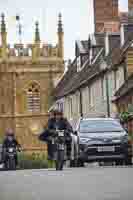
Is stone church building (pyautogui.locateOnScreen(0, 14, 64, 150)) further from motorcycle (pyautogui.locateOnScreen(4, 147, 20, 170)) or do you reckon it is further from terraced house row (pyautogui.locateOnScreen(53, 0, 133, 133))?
motorcycle (pyautogui.locateOnScreen(4, 147, 20, 170))

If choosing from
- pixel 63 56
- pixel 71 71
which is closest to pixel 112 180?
pixel 71 71

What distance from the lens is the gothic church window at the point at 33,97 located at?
83.7 metres

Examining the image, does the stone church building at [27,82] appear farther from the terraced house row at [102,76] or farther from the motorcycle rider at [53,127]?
the motorcycle rider at [53,127]

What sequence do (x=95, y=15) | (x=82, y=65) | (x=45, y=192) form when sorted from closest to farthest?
1. (x=45, y=192)
2. (x=95, y=15)
3. (x=82, y=65)

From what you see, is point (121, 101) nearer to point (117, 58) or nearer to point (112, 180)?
point (117, 58)

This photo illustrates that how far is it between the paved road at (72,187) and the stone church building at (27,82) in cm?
6524

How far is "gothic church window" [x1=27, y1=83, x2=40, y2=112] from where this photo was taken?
8369cm

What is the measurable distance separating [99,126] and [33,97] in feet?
194

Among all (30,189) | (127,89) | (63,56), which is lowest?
(30,189)

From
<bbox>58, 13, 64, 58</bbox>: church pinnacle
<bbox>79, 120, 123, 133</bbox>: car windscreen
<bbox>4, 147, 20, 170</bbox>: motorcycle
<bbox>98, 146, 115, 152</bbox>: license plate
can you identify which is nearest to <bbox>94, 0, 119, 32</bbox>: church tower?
<bbox>58, 13, 64, 58</bbox>: church pinnacle

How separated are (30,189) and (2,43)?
2802 inches

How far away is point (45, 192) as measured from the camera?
13.1 metres

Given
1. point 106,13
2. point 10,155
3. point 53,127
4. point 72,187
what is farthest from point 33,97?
point 72,187

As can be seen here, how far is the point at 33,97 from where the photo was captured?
84062 millimetres
